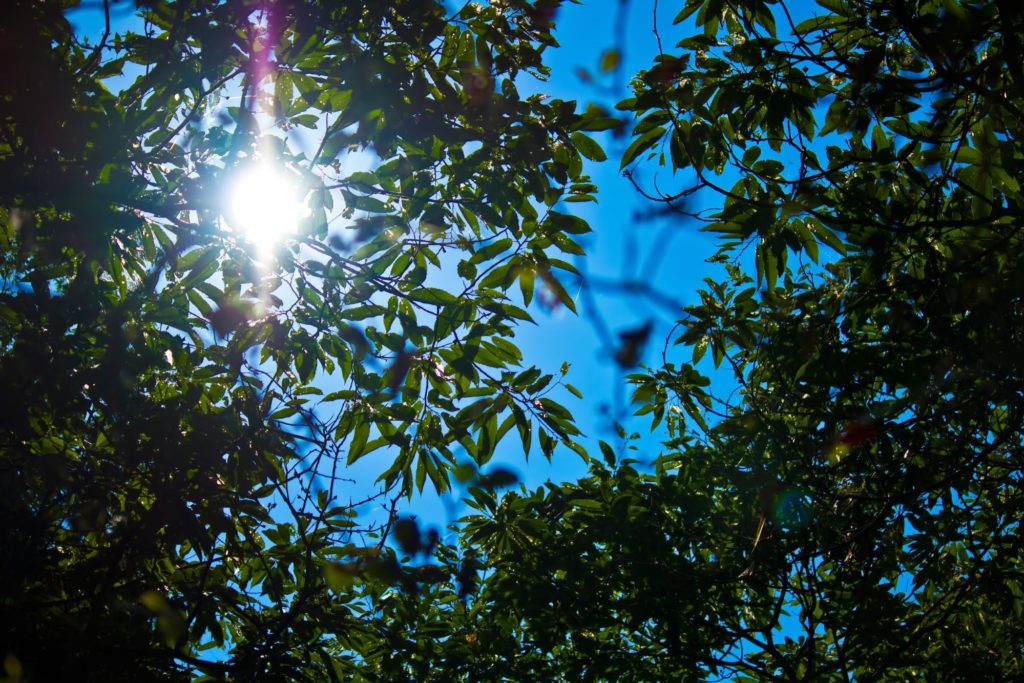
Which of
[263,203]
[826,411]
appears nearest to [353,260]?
[263,203]

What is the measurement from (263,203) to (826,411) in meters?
3.14

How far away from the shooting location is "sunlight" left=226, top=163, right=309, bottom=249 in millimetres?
2996

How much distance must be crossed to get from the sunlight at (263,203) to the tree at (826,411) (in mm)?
1487

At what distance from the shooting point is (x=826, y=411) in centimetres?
383

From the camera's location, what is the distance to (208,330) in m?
3.06

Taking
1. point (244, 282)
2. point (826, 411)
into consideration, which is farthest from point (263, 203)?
point (826, 411)

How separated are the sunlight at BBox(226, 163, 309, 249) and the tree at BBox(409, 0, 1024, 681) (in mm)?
1487

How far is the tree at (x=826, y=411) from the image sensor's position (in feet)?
9.19

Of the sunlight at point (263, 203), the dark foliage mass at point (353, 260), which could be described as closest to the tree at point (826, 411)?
the dark foliage mass at point (353, 260)

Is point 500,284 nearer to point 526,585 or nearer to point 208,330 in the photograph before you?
point 208,330

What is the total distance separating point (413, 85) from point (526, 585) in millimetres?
2850

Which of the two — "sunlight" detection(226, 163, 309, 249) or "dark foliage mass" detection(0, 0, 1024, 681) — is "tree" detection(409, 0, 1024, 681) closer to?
"dark foliage mass" detection(0, 0, 1024, 681)

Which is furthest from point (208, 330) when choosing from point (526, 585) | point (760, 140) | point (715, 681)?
point (715, 681)

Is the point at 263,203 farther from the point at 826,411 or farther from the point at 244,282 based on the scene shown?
the point at 826,411
